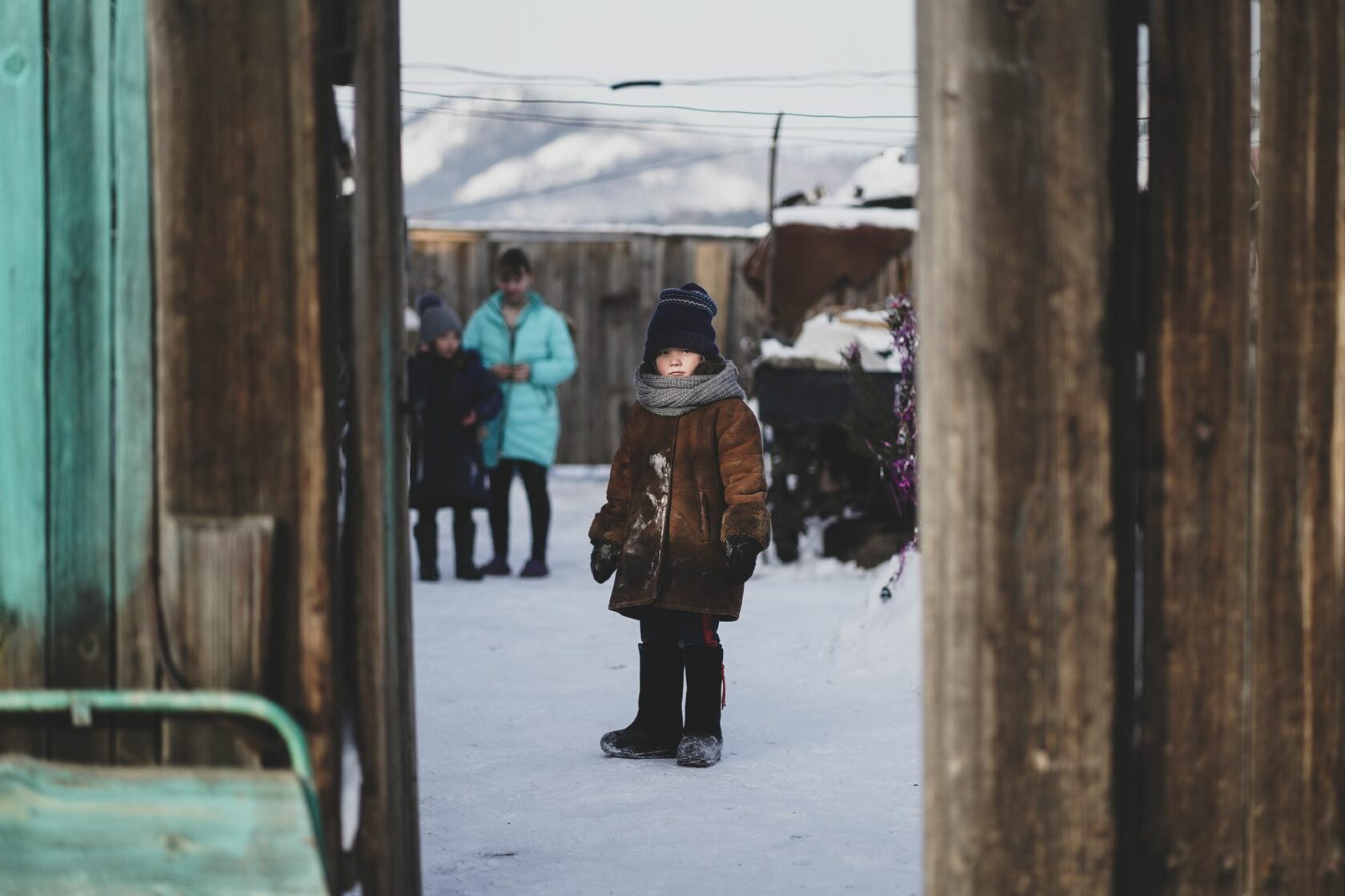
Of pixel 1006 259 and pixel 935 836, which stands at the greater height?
pixel 1006 259

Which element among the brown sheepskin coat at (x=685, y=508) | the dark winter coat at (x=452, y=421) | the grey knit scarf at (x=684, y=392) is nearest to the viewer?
the brown sheepskin coat at (x=685, y=508)

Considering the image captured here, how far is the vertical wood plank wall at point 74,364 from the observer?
227cm

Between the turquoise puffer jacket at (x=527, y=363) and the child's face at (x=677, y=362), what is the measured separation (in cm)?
421

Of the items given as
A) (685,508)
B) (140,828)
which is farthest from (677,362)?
(140,828)

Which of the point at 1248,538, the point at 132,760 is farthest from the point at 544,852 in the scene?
the point at 1248,538

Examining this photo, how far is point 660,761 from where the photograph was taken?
4766 millimetres

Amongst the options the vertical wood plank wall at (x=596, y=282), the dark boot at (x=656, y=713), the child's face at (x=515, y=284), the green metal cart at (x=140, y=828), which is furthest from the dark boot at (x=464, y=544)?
the vertical wood plank wall at (x=596, y=282)

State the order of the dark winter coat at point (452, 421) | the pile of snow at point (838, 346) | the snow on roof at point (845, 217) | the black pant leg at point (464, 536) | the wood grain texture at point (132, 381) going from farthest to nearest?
1. the snow on roof at point (845, 217)
2. the pile of snow at point (838, 346)
3. the black pant leg at point (464, 536)
4. the dark winter coat at point (452, 421)
5. the wood grain texture at point (132, 381)

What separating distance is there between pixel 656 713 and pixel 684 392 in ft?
3.30

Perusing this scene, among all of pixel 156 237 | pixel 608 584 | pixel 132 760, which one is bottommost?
pixel 608 584

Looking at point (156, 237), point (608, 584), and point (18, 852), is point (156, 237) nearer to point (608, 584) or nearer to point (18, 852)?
point (18, 852)

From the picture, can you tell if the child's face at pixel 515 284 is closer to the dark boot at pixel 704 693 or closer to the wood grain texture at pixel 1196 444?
the dark boot at pixel 704 693

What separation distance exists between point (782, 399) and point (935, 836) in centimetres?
715

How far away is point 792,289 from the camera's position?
1284 centimetres
